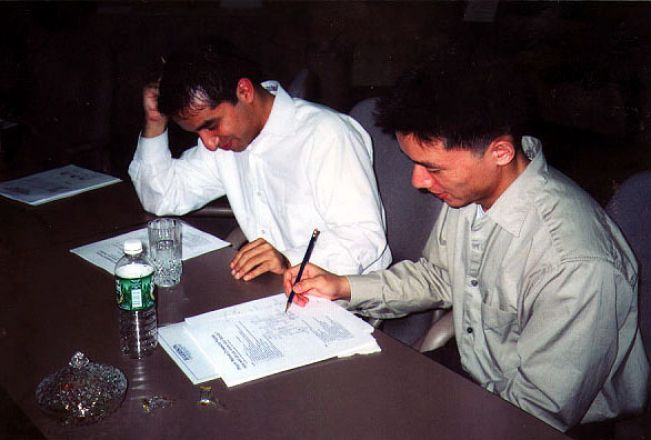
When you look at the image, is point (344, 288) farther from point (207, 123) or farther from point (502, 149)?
point (207, 123)

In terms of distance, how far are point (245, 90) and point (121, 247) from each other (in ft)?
1.82

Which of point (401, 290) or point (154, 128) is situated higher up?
point (154, 128)

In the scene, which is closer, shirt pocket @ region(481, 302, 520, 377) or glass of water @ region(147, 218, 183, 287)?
shirt pocket @ region(481, 302, 520, 377)

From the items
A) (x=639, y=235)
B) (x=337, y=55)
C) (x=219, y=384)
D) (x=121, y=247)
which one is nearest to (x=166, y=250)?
(x=121, y=247)

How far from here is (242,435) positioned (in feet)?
3.08

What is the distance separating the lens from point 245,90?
176cm

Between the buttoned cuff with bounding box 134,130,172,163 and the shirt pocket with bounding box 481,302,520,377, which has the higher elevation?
the buttoned cuff with bounding box 134,130,172,163

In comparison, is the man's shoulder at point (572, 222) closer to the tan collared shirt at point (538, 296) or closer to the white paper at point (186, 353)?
the tan collared shirt at point (538, 296)

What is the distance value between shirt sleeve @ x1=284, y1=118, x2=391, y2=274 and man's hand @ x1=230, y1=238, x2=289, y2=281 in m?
0.12

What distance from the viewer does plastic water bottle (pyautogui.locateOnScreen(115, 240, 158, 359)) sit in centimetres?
115

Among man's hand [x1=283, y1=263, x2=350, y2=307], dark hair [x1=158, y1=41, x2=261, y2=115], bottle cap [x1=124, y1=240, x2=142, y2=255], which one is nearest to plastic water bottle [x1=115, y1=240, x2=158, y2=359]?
bottle cap [x1=124, y1=240, x2=142, y2=255]

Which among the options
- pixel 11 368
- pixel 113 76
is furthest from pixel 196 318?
pixel 113 76

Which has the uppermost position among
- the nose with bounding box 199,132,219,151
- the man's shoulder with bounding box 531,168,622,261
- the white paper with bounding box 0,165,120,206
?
the man's shoulder with bounding box 531,168,622,261

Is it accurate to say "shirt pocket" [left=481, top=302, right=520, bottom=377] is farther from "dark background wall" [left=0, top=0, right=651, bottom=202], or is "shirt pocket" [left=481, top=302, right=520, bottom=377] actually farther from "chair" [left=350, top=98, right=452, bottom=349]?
"dark background wall" [left=0, top=0, right=651, bottom=202]
